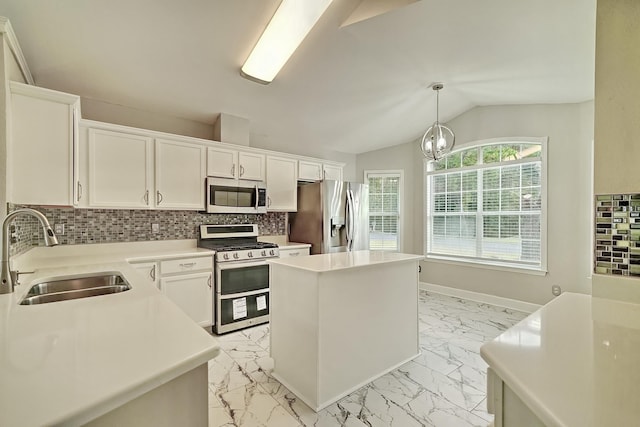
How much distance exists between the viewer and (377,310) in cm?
226

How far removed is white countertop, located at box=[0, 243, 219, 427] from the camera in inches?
22.4

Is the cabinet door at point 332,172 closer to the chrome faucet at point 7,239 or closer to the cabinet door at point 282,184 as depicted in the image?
the cabinet door at point 282,184

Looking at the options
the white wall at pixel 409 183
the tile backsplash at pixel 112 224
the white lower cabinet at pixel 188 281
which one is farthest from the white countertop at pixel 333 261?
the white wall at pixel 409 183

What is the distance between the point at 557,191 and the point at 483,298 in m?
1.81

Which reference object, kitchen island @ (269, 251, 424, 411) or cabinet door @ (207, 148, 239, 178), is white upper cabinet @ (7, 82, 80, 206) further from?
kitchen island @ (269, 251, 424, 411)

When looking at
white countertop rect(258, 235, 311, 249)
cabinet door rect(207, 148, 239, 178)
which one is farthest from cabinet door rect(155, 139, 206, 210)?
white countertop rect(258, 235, 311, 249)

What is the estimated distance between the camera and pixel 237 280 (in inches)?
127

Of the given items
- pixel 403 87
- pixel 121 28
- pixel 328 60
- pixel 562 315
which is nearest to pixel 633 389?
pixel 562 315

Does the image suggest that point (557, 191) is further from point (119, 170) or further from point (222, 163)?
point (119, 170)

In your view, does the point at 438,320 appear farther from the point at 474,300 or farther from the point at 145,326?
the point at 145,326

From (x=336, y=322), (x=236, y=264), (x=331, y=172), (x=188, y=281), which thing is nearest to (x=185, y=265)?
(x=188, y=281)

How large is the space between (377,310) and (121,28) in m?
2.90

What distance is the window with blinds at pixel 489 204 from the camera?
3.96 meters

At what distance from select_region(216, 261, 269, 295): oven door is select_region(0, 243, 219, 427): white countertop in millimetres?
1812
